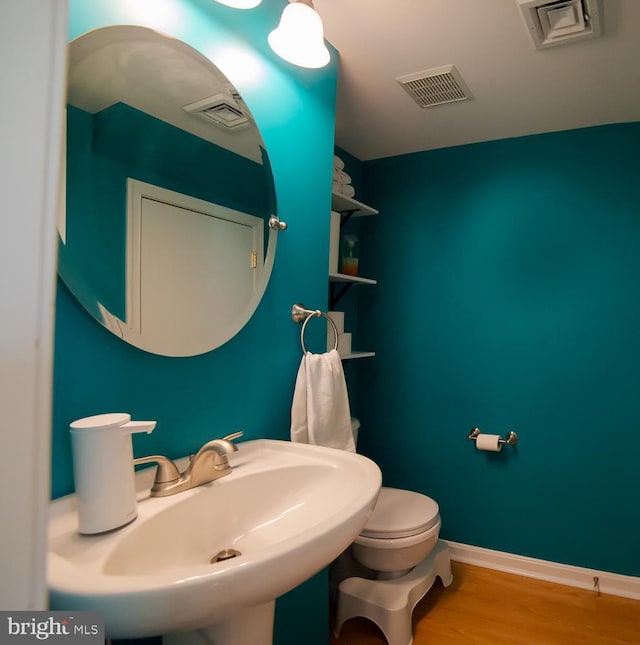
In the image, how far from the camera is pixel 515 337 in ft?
7.45

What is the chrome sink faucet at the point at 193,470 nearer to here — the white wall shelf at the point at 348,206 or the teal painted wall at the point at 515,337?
the white wall shelf at the point at 348,206

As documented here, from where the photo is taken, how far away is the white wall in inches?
13.6

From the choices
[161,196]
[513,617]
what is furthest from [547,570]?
[161,196]

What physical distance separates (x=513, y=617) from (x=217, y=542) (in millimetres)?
1630

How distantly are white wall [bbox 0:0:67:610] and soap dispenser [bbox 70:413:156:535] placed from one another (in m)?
0.39

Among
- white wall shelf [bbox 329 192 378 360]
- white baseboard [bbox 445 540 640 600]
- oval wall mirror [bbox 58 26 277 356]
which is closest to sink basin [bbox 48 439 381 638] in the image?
oval wall mirror [bbox 58 26 277 356]

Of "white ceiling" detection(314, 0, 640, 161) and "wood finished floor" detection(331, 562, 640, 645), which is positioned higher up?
"white ceiling" detection(314, 0, 640, 161)

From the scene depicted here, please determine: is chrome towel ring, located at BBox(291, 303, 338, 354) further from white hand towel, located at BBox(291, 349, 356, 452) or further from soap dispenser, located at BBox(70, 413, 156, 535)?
soap dispenser, located at BBox(70, 413, 156, 535)

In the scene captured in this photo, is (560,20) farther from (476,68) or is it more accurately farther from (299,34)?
(299,34)

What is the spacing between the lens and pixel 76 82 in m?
0.84

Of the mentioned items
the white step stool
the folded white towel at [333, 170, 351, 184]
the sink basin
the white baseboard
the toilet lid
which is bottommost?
the white baseboard

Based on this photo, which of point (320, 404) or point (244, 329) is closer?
point (244, 329)

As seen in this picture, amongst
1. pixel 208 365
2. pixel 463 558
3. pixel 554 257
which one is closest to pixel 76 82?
pixel 208 365

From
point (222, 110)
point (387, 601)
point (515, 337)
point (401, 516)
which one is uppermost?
point (222, 110)
